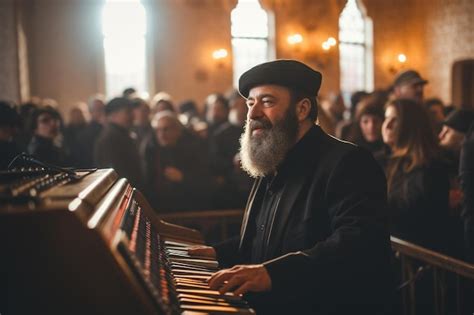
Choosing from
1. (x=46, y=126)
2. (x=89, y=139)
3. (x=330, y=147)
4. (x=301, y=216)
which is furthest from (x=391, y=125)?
(x=89, y=139)

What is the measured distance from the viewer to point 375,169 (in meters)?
2.41

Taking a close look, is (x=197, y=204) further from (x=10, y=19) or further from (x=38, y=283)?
(x=10, y=19)

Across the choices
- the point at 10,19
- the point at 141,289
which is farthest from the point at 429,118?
the point at 10,19

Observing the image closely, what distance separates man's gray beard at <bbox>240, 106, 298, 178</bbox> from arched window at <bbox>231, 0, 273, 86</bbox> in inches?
587

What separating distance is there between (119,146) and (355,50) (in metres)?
15.4

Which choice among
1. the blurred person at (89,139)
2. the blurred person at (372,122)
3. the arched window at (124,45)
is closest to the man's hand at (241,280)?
the blurred person at (372,122)

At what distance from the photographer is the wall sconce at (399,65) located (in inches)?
709

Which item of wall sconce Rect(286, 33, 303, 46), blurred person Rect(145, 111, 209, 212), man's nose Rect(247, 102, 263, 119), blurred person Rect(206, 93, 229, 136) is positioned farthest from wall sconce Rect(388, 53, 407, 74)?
man's nose Rect(247, 102, 263, 119)

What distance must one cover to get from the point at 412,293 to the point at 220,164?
348cm

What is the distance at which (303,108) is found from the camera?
8.73ft

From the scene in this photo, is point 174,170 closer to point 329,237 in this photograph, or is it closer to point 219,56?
point 329,237

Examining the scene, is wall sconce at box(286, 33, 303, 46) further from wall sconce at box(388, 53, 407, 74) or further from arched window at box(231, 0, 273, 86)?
wall sconce at box(388, 53, 407, 74)

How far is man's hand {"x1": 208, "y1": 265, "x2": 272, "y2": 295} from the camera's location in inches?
77.5

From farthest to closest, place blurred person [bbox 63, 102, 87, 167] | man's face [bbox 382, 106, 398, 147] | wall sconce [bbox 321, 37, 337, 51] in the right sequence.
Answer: wall sconce [bbox 321, 37, 337, 51]
blurred person [bbox 63, 102, 87, 167]
man's face [bbox 382, 106, 398, 147]
